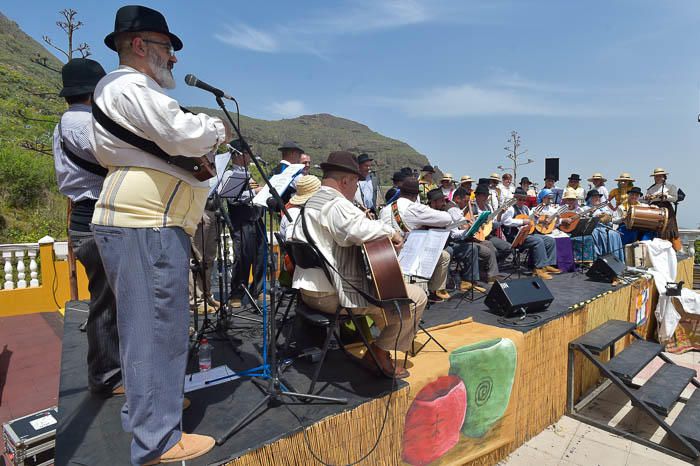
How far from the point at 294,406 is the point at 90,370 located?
53.4 inches

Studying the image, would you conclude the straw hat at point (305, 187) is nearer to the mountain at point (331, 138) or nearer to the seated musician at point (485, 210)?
the seated musician at point (485, 210)

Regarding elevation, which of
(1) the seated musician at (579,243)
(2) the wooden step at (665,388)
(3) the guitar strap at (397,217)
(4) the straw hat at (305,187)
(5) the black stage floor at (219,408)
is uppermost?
(4) the straw hat at (305,187)

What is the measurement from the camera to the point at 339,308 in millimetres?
2850

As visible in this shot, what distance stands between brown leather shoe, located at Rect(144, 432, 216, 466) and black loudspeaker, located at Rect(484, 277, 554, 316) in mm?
3567

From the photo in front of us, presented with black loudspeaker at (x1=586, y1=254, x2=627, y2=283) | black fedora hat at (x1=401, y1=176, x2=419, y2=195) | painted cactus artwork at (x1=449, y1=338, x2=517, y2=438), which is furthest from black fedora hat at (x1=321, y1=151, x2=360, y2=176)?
black loudspeaker at (x1=586, y1=254, x2=627, y2=283)

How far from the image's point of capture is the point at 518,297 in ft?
15.8

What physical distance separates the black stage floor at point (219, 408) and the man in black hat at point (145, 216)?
326 mm

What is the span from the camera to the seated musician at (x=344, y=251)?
2.73m

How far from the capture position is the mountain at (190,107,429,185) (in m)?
69.6

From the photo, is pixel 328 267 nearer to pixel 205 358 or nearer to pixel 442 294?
pixel 205 358

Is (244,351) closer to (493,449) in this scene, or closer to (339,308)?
(339,308)

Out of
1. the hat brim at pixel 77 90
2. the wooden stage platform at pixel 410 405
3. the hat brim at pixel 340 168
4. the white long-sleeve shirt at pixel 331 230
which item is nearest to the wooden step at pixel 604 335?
the wooden stage platform at pixel 410 405

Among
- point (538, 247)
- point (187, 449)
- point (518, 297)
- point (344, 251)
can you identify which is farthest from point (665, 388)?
point (187, 449)

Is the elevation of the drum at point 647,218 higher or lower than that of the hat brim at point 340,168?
lower
